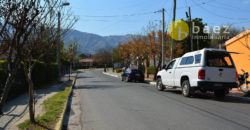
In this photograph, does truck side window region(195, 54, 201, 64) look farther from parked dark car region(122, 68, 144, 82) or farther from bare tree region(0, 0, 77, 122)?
parked dark car region(122, 68, 144, 82)

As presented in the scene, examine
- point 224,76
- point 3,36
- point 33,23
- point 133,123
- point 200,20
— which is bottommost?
point 133,123

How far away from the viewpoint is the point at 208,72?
10523 mm

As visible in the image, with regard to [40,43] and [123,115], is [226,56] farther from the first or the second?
[40,43]

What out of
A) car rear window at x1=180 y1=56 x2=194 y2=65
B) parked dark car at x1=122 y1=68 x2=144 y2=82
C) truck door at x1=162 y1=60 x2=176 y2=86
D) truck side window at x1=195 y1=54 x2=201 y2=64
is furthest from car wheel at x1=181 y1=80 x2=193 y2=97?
parked dark car at x1=122 y1=68 x2=144 y2=82

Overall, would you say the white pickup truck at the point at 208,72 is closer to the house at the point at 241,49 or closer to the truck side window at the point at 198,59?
the truck side window at the point at 198,59

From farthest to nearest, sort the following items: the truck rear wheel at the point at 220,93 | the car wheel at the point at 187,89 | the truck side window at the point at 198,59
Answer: the truck rear wheel at the point at 220,93 < the car wheel at the point at 187,89 < the truck side window at the point at 198,59

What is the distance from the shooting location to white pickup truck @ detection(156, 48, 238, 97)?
10.5 meters

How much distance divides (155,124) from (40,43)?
3.53 metres

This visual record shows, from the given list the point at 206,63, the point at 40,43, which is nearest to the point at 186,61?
the point at 206,63

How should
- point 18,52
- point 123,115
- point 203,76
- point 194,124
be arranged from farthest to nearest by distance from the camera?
1. point 203,76
2. point 123,115
3. point 194,124
4. point 18,52

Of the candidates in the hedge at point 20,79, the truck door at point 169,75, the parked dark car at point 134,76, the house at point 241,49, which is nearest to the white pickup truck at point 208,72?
the truck door at point 169,75

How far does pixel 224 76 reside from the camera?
35.4ft

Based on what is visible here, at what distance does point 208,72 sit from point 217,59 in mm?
1017

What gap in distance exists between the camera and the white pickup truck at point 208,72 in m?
10.5
